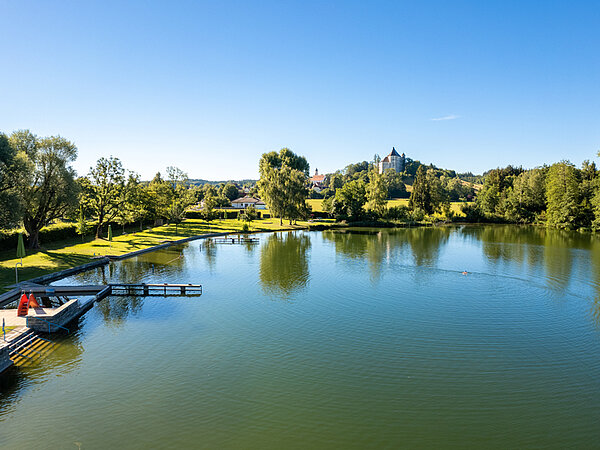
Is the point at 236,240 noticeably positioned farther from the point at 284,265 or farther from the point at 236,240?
the point at 284,265

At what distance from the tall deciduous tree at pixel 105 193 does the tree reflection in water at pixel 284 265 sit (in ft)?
70.6

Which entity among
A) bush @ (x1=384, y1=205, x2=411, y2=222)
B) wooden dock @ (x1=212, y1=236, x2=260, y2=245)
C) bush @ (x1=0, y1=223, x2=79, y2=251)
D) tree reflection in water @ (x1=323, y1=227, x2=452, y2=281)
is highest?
bush @ (x1=384, y1=205, x2=411, y2=222)

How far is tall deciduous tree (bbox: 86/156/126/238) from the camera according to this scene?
160 feet

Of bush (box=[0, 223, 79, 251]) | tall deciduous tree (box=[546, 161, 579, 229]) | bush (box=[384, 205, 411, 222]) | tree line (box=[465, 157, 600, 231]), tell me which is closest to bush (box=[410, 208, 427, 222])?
bush (box=[384, 205, 411, 222])

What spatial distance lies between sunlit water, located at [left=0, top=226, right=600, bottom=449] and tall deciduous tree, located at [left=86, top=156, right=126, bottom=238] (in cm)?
2171

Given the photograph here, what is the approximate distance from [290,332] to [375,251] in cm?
2938

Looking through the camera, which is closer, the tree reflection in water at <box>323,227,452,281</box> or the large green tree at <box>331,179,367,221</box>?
the tree reflection in water at <box>323,227,452,281</box>

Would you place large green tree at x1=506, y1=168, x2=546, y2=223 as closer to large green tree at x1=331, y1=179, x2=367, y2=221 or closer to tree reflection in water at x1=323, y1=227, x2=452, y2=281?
tree reflection in water at x1=323, y1=227, x2=452, y2=281

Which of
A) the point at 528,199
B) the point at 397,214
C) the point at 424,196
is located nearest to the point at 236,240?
the point at 397,214

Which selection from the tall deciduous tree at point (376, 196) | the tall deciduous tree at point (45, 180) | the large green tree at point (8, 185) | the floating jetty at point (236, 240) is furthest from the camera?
the tall deciduous tree at point (376, 196)

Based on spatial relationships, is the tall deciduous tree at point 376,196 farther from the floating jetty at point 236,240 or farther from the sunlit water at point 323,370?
the sunlit water at point 323,370

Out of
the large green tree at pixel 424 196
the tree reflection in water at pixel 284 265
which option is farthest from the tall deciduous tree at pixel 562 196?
the tree reflection in water at pixel 284 265

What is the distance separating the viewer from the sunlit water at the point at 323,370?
36.4ft

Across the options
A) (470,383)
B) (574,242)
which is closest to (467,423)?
(470,383)
